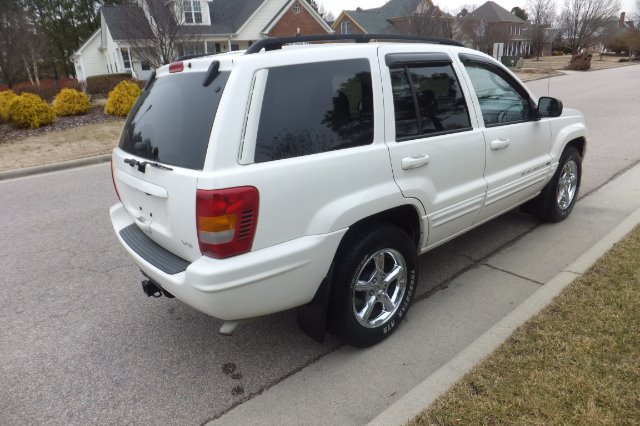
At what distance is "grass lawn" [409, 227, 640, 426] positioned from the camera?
2254 mm

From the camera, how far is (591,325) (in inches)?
113

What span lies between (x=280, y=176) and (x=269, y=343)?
4.45 ft

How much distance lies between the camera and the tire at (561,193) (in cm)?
466

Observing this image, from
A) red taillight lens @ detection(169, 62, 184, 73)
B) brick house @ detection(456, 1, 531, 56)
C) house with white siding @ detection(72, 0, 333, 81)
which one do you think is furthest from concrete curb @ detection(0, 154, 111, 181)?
brick house @ detection(456, 1, 531, 56)

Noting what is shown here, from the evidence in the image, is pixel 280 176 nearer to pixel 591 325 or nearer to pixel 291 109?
pixel 291 109

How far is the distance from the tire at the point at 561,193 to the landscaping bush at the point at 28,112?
12482 millimetres

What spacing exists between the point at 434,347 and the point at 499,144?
1710mm

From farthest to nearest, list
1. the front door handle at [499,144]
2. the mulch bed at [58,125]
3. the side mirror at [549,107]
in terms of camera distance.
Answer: the mulch bed at [58,125]
the side mirror at [549,107]
the front door handle at [499,144]

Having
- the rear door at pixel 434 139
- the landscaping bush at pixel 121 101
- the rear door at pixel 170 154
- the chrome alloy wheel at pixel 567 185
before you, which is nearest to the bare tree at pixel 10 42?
the landscaping bush at pixel 121 101

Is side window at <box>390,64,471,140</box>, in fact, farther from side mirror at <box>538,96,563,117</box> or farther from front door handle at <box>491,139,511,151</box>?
side mirror at <box>538,96,563,117</box>

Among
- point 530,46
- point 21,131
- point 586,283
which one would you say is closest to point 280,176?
point 586,283

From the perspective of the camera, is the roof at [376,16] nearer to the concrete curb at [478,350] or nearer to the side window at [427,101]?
the side window at [427,101]

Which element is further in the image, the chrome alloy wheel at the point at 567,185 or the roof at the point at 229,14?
the roof at the point at 229,14

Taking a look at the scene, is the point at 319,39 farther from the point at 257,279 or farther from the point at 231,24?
the point at 231,24
